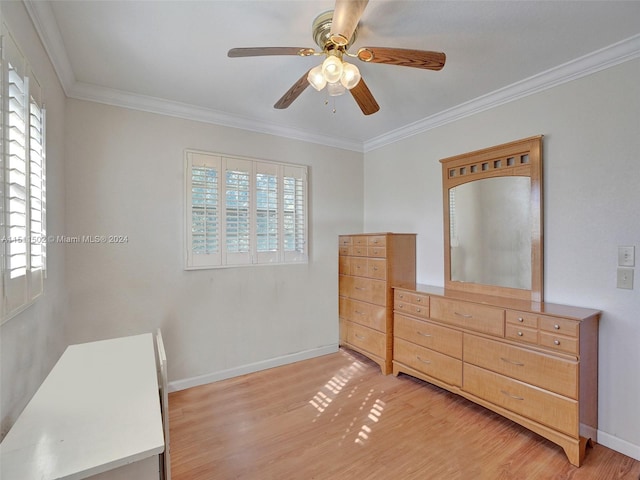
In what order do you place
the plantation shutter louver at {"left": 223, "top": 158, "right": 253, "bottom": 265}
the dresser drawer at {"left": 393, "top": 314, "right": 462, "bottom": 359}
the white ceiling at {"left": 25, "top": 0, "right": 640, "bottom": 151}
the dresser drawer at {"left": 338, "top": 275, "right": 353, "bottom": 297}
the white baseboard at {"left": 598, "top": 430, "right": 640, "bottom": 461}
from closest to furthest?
1. the white ceiling at {"left": 25, "top": 0, "right": 640, "bottom": 151}
2. the white baseboard at {"left": 598, "top": 430, "right": 640, "bottom": 461}
3. the dresser drawer at {"left": 393, "top": 314, "right": 462, "bottom": 359}
4. the plantation shutter louver at {"left": 223, "top": 158, "right": 253, "bottom": 265}
5. the dresser drawer at {"left": 338, "top": 275, "right": 353, "bottom": 297}

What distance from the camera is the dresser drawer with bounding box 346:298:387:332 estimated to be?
311 centimetres

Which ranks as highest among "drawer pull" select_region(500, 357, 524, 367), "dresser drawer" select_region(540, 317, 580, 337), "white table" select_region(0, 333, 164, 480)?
"dresser drawer" select_region(540, 317, 580, 337)

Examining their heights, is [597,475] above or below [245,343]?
below

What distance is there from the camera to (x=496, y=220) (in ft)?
8.54

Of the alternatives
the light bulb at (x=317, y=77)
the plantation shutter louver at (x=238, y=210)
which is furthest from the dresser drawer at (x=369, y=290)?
the light bulb at (x=317, y=77)

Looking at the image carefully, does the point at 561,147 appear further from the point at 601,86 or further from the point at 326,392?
the point at 326,392

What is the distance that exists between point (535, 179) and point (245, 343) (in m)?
2.94

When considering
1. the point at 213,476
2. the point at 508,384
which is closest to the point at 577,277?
the point at 508,384

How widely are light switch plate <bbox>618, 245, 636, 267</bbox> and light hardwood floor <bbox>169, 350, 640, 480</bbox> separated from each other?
1214 millimetres

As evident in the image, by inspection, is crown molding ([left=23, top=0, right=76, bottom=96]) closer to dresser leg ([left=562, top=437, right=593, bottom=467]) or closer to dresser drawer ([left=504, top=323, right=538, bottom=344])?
dresser drawer ([left=504, top=323, right=538, bottom=344])

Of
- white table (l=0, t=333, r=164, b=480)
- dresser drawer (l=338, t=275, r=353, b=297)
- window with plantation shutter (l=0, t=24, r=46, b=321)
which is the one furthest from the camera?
dresser drawer (l=338, t=275, r=353, b=297)

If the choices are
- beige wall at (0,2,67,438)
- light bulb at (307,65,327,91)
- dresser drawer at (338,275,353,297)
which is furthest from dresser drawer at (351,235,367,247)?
beige wall at (0,2,67,438)

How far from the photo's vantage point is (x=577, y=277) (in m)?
2.16

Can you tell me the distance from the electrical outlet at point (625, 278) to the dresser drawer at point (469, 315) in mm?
714
